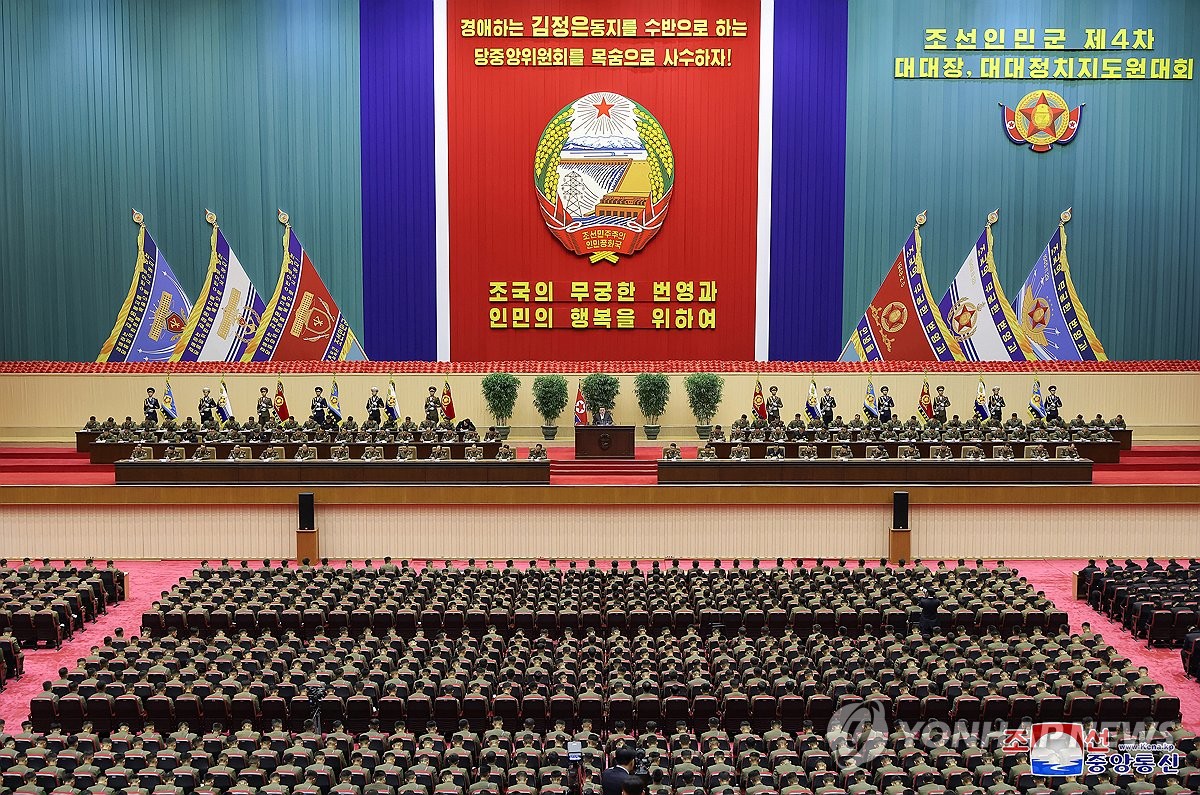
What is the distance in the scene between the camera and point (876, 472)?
55.3ft

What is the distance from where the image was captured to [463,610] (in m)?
12.2

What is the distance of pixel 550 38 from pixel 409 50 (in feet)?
9.58

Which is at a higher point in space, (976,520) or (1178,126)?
(1178,126)

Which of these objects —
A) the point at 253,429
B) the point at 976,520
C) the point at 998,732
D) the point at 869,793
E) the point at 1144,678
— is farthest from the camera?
the point at 253,429

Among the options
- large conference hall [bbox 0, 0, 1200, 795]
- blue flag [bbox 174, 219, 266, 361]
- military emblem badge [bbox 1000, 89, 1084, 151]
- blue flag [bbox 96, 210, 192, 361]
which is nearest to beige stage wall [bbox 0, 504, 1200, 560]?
large conference hall [bbox 0, 0, 1200, 795]

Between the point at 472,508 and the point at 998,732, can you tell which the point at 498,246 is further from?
the point at 998,732

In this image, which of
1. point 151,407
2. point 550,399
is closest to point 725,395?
point 550,399

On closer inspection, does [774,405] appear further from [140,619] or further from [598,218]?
[140,619]

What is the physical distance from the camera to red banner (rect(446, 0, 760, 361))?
74.3 ft

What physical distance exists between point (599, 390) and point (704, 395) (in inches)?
82.7

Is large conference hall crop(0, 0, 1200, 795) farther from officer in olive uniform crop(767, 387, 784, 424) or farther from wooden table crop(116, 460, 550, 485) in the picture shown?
wooden table crop(116, 460, 550, 485)

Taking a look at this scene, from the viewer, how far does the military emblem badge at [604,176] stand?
75.0 ft

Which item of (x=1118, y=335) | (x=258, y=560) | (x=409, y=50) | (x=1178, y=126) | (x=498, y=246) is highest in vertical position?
(x=409, y=50)

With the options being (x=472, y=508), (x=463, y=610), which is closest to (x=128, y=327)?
(x=472, y=508)
